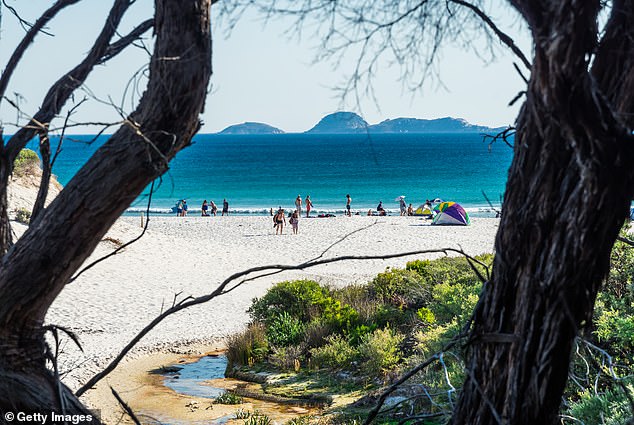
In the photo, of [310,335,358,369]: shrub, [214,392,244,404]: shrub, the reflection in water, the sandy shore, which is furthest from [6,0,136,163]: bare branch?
[310,335,358,369]: shrub

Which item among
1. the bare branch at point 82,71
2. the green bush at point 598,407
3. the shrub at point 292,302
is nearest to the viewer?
the bare branch at point 82,71

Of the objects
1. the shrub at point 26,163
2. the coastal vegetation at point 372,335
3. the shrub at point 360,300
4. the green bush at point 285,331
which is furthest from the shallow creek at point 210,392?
the shrub at point 26,163

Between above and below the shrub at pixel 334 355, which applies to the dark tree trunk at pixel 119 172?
above

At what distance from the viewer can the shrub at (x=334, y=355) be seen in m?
11.7

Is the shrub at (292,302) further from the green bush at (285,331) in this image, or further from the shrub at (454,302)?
the shrub at (454,302)

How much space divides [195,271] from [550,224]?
22299 millimetres

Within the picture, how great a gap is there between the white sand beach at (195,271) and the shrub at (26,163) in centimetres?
601

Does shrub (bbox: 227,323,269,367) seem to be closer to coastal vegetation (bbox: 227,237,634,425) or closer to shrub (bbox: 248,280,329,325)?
coastal vegetation (bbox: 227,237,634,425)

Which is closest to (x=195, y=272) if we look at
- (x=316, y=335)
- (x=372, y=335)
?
(x=316, y=335)

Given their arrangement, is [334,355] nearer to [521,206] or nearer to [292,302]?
[292,302]

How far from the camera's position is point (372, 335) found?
39.2ft

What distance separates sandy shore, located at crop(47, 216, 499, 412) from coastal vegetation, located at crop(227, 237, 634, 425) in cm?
164

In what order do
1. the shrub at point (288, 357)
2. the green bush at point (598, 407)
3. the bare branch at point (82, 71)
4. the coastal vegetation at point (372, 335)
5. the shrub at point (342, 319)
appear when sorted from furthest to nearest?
Answer: the shrub at point (342, 319) → the shrub at point (288, 357) → the coastal vegetation at point (372, 335) → the green bush at point (598, 407) → the bare branch at point (82, 71)

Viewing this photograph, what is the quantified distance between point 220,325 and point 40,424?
14641mm
